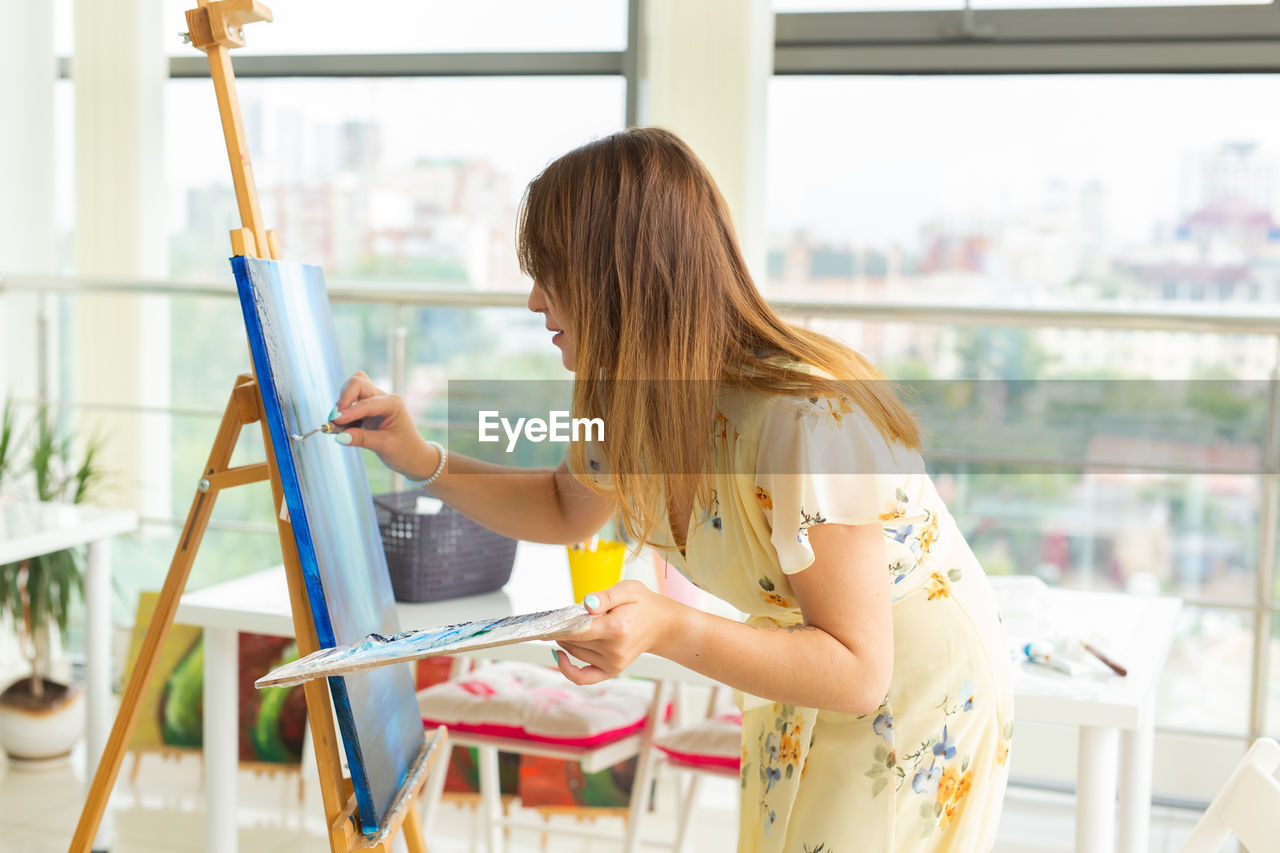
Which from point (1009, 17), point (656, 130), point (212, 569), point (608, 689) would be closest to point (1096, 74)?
point (1009, 17)

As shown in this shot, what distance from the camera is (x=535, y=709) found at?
1992mm

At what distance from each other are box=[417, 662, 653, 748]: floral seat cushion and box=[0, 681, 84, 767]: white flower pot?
51.6 inches

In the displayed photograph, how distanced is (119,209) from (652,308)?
3138 millimetres

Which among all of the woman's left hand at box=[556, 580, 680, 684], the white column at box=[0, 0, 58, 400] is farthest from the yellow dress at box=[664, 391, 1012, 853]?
the white column at box=[0, 0, 58, 400]

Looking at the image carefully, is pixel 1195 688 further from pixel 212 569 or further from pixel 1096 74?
pixel 212 569

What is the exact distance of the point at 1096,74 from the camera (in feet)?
10.4

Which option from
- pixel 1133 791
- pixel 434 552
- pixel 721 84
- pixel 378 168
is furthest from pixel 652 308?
pixel 378 168

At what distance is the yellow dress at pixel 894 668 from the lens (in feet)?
3.52

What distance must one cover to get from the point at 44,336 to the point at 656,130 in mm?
2577

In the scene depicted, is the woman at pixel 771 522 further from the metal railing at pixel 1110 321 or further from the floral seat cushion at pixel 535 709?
the metal railing at pixel 1110 321

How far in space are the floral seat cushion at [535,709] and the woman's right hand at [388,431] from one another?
0.68 meters

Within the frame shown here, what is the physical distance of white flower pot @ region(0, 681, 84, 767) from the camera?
9.39ft

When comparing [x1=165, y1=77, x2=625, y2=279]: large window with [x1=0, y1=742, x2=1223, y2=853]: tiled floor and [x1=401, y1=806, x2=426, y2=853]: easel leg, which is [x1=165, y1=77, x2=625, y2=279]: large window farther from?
[x1=401, y1=806, x2=426, y2=853]: easel leg

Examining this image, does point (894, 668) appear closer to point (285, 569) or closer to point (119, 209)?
point (285, 569)
